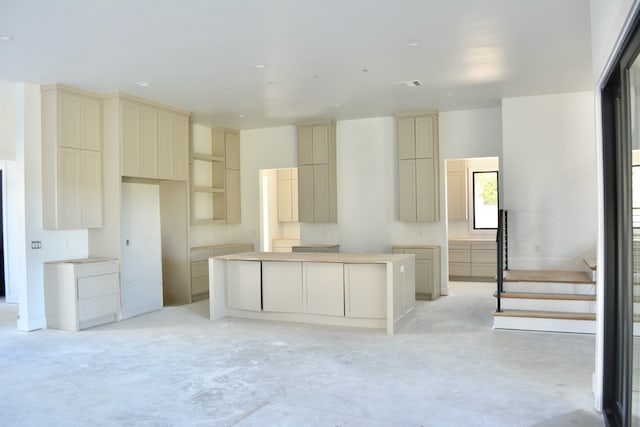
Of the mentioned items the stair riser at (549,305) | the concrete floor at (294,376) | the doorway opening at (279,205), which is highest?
the doorway opening at (279,205)

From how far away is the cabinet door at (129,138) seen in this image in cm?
687

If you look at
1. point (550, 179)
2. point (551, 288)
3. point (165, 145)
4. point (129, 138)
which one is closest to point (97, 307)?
point (129, 138)

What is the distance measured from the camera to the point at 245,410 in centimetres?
357

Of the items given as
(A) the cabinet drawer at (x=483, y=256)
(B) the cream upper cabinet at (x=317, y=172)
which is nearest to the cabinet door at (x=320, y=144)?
(B) the cream upper cabinet at (x=317, y=172)

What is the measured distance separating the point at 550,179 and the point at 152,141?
5829mm

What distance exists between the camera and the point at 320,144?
9133mm

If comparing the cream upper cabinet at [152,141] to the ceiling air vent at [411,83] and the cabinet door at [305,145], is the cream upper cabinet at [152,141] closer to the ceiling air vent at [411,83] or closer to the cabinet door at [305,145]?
the cabinet door at [305,145]

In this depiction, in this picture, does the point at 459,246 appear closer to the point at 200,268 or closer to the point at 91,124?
the point at 200,268

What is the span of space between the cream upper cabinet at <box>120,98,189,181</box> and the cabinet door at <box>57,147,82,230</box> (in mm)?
569

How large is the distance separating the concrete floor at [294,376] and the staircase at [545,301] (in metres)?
0.19

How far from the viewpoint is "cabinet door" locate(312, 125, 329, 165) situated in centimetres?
908

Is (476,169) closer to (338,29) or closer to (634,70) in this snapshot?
(338,29)

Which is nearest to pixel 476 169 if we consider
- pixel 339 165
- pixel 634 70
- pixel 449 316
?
pixel 339 165

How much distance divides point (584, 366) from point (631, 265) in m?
1.99
